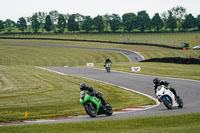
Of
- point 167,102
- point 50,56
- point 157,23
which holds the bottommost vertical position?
point 50,56

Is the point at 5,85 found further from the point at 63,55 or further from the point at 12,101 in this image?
the point at 63,55

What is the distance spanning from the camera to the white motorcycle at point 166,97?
14.9m

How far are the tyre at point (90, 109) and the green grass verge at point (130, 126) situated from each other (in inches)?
61.4

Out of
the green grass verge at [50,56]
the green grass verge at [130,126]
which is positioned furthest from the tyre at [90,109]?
the green grass verge at [50,56]

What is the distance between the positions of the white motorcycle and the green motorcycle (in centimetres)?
223

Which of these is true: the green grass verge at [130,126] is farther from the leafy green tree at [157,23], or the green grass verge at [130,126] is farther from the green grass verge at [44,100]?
the leafy green tree at [157,23]

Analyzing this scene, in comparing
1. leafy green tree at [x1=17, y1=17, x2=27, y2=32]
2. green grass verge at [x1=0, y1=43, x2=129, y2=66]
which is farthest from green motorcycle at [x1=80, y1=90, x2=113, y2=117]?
leafy green tree at [x1=17, y1=17, x2=27, y2=32]

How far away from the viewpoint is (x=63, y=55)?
3039 inches

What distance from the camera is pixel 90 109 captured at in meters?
13.6

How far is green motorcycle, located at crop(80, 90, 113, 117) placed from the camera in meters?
13.3

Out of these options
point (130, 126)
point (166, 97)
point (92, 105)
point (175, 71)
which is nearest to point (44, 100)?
point (92, 105)

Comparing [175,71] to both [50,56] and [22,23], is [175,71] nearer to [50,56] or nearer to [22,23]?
[50,56]

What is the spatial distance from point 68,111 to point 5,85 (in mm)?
8820

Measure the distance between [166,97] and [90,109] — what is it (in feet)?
10.3
